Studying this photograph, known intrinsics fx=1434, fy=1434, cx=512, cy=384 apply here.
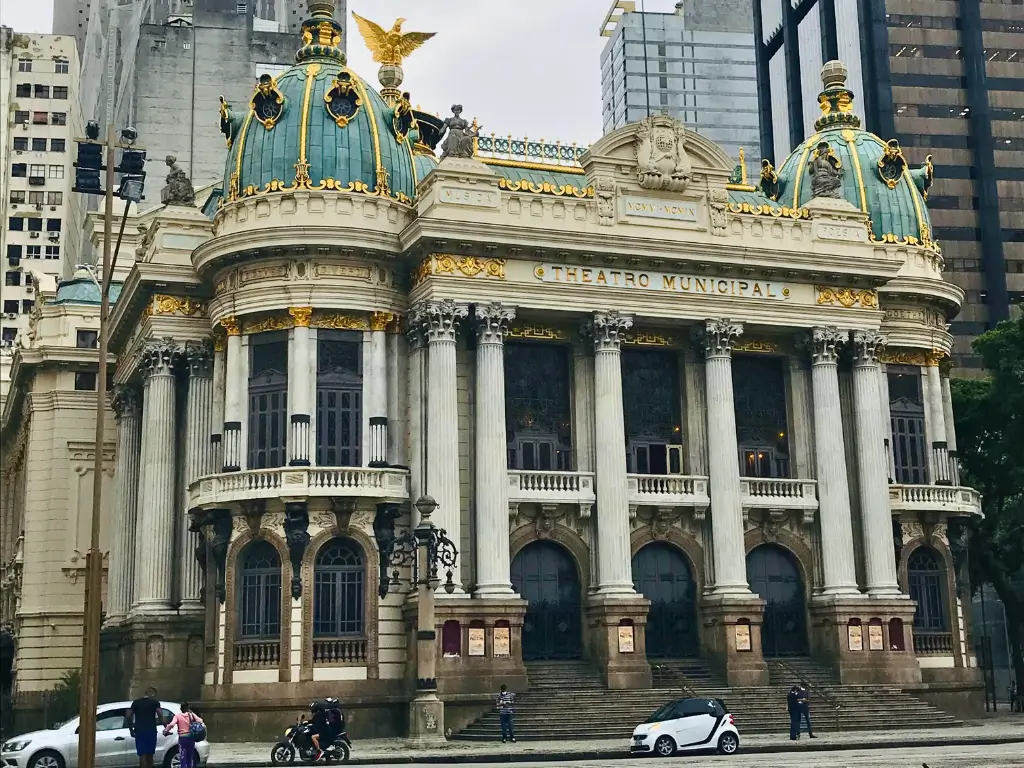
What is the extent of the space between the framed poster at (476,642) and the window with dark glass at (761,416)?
12380 millimetres

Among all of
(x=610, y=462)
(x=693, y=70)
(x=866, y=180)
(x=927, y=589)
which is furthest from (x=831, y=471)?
(x=693, y=70)

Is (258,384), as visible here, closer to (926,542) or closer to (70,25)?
(926,542)

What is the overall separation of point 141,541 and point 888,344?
2921 cm

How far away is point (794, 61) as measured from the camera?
12000 cm

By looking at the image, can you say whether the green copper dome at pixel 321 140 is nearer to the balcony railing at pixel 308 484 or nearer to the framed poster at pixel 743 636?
the balcony railing at pixel 308 484

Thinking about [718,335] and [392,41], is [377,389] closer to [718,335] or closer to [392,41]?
[718,335]

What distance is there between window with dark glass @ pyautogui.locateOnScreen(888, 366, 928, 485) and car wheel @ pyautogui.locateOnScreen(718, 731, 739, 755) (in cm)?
2008

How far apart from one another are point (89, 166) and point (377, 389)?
20.4m

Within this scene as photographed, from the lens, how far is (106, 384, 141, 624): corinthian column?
184 feet

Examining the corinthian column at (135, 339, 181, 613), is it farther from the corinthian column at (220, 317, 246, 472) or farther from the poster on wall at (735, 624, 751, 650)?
the poster on wall at (735, 624, 751, 650)

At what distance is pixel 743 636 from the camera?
48625 mm

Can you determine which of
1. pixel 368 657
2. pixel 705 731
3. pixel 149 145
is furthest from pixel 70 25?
pixel 705 731

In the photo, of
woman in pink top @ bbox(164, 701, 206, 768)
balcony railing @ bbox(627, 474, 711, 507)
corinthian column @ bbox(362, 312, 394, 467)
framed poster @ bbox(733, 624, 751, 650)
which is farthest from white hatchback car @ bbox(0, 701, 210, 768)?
framed poster @ bbox(733, 624, 751, 650)

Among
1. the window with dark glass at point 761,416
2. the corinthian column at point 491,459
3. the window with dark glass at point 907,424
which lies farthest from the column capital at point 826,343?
the corinthian column at point 491,459
